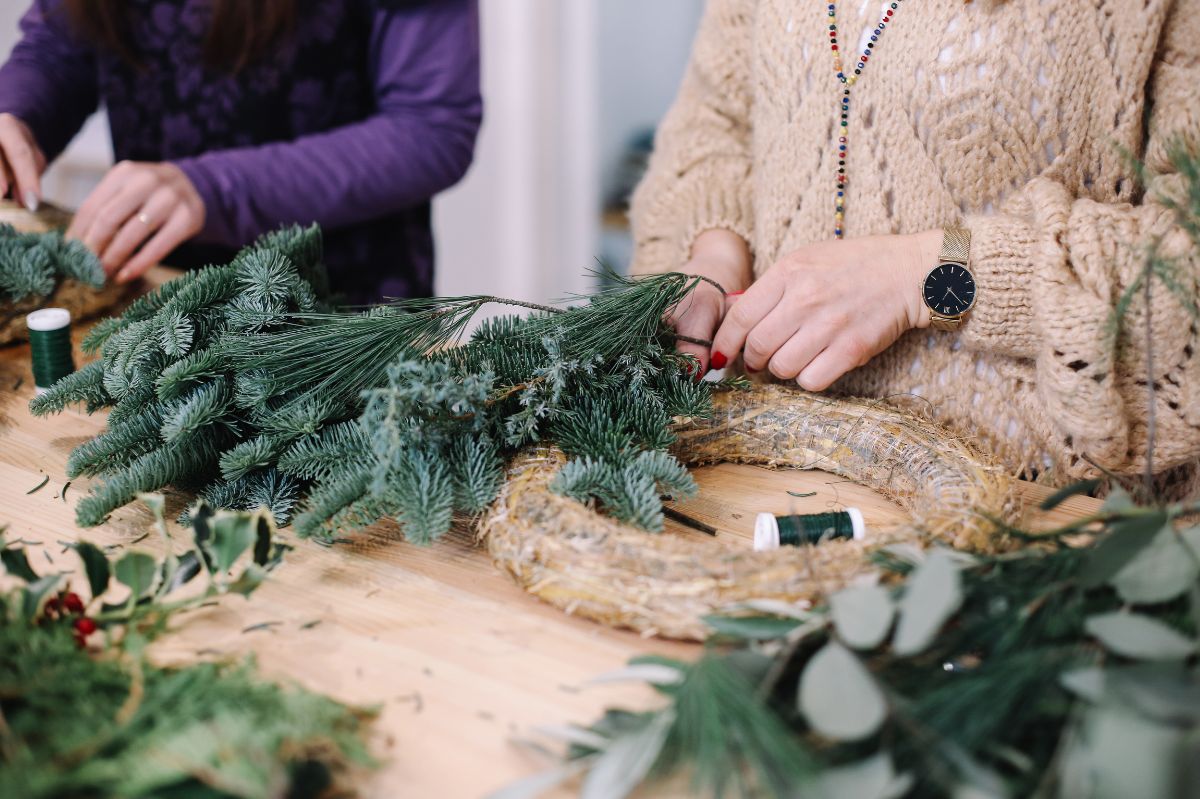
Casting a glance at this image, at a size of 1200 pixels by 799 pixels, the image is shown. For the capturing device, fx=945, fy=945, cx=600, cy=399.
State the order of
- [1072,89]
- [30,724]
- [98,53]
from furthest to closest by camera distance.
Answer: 1. [98,53]
2. [1072,89]
3. [30,724]

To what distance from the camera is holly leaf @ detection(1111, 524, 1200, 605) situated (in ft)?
1.83

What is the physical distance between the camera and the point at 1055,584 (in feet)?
1.92

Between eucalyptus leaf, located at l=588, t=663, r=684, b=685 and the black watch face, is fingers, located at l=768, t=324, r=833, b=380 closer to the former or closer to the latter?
the black watch face

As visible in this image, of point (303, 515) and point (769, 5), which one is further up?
point (769, 5)

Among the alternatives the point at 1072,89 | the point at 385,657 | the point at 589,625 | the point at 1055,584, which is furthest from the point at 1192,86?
the point at 385,657

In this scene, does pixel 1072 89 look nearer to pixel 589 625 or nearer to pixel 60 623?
pixel 589 625

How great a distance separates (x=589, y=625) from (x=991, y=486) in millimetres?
353

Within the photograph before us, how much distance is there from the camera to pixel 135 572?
65 centimetres

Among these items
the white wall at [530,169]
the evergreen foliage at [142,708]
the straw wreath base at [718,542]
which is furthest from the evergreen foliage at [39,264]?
the white wall at [530,169]

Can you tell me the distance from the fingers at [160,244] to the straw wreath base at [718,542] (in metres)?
0.77

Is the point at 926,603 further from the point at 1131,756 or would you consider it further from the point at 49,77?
the point at 49,77

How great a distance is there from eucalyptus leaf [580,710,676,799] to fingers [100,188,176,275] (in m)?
1.08

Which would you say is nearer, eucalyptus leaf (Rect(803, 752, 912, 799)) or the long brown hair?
eucalyptus leaf (Rect(803, 752, 912, 799))

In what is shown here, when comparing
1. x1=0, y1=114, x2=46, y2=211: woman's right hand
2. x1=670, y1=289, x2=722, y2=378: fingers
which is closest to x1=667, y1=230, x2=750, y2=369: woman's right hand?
x1=670, y1=289, x2=722, y2=378: fingers
